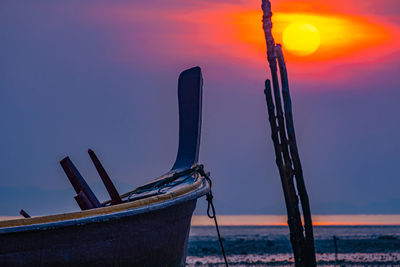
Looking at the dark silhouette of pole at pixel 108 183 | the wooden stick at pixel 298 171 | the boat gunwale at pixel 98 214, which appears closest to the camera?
the boat gunwale at pixel 98 214

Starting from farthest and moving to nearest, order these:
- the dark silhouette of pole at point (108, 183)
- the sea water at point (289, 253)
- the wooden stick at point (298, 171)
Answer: the sea water at point (289, 253)
the wooden stick at point (298, 171)
the dark silhouette of pole at point (108, 183)

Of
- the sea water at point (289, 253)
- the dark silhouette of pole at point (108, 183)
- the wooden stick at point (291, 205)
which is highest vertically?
the dark silhouette of pole at point (108, 183)

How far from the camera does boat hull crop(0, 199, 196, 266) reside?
9.37 metres

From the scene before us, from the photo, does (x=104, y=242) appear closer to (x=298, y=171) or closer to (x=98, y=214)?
(x=98, y=214)

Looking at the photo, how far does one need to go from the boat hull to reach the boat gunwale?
0.16 ft

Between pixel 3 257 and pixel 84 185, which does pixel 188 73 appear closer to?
pixel 84 185

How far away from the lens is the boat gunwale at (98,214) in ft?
30.6

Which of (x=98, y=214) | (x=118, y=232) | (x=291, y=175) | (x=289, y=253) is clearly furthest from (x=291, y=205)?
(x=289, y=253)

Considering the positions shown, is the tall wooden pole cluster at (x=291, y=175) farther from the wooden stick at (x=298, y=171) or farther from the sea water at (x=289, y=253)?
the sea water at (x=289, y=253)

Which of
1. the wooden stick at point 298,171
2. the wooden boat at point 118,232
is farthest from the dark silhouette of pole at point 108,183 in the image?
the wooden stick at point 298,171

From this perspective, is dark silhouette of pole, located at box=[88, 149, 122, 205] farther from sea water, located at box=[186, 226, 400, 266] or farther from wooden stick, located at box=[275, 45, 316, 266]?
sea water, located at box=[186, 226, 400, 266]

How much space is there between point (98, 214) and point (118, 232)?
594 mm

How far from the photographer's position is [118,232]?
10469 mm

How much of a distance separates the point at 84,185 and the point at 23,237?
2.82 m
